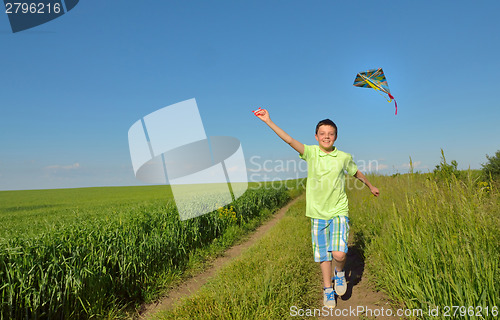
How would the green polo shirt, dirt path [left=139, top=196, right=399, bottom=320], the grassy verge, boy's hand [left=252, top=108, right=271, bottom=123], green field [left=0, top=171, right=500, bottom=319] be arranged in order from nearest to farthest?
green field [left=0, top=171, right=500, bottom=319]
the grassy verge
dirt path [left=139, top=196, right=399, bottom=320]
boy's hand [left=252, top=108, right=271, bottom=123]
the green polo shirt

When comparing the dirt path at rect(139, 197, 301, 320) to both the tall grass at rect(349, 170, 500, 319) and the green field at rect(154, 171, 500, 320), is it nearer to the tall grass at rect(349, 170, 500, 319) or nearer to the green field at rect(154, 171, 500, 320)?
the green field at rect(154, 171, 500, 320)

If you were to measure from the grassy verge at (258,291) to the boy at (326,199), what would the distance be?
1.49 feet

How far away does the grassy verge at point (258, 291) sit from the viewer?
300 cm

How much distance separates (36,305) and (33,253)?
2.01ft

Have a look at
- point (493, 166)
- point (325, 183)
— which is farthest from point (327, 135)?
point (493, 166)

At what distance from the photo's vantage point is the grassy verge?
118 inches

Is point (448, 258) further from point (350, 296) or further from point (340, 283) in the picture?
point (350, 296)

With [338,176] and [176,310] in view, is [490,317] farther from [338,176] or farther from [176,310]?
[176,310]

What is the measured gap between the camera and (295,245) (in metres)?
5.61

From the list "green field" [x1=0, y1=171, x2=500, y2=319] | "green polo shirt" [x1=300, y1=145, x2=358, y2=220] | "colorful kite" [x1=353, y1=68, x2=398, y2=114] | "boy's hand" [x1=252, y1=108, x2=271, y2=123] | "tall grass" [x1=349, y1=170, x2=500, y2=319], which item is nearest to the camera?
"tall grass" [x1=349, y1=170, x2=500, y2=319]

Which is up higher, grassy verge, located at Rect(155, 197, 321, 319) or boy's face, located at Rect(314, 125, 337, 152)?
boy's face, located at Rect(314, 125, 337, 152)

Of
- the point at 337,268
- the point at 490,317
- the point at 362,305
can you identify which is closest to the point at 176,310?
the point at 337,268

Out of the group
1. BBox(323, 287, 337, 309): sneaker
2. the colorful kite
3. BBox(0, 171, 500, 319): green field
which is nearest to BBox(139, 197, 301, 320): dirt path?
BBox(0, 171, 500, 319): green field

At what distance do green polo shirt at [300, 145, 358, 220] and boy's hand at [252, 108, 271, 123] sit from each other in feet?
2.27
